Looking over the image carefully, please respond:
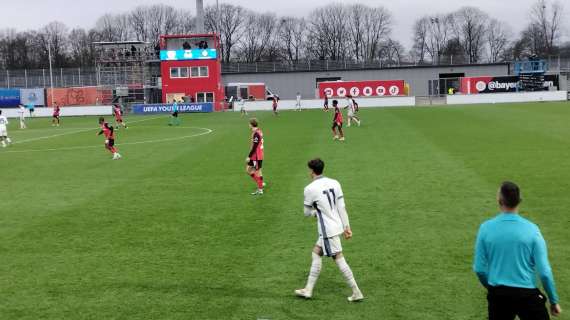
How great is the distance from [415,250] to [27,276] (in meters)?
6.54

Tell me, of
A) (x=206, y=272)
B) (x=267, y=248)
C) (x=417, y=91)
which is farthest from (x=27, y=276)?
(x=417, y=91)

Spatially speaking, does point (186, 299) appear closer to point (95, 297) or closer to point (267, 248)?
point (95, 297)

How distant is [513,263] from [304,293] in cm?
362

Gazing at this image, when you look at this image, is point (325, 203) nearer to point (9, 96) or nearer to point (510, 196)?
point (510, 196)

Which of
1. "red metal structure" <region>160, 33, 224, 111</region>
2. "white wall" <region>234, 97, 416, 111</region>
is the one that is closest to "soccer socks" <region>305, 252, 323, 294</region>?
"white wall" <region>234, 97, 416, 111</region>

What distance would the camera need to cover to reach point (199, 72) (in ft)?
227

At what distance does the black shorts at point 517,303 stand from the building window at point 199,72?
6579 centimetres

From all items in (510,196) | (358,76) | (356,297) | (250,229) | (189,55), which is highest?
(189,55)

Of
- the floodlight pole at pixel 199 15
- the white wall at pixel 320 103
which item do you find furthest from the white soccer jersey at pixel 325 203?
the floodlight pole at pixel 199 15

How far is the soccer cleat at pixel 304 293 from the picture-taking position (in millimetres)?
8219

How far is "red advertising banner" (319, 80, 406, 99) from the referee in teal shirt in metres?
66.0

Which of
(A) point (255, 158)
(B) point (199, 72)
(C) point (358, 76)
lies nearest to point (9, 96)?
(B) point (199, 72)

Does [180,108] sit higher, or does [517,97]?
[517,97]

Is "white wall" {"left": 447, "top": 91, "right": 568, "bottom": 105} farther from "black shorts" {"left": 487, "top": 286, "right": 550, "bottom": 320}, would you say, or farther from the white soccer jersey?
"black shorts" {"left": 487, "top": 286, "right": 550, "bottom": 320}
